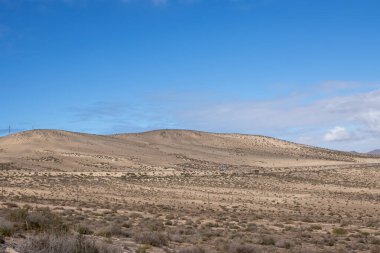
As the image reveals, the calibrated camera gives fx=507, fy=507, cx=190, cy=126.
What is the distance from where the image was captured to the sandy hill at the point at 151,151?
312 ft

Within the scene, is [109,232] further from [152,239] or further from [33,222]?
[33,222]

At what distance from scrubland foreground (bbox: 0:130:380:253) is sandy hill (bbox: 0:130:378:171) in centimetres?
48

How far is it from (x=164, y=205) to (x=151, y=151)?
3491 inches

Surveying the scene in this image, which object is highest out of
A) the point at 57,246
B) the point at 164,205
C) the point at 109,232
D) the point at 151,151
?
the point at 151,151

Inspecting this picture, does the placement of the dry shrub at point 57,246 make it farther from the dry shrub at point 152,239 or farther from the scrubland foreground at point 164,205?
the dry shrub at point 152,239

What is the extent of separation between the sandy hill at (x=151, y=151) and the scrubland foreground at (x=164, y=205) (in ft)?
1.57

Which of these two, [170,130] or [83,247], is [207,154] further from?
[83,247]

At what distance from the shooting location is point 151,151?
127062 millimetres

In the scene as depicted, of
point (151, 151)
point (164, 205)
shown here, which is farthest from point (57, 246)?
point (151, 151)

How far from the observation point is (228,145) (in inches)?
6294

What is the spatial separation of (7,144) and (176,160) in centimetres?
3971

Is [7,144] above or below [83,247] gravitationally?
above

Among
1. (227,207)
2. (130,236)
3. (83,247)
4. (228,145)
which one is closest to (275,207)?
(227,207)

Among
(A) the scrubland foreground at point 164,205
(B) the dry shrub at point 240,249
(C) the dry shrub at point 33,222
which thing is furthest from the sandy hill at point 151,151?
Answer: (B) the dry shrub at point 240,249
